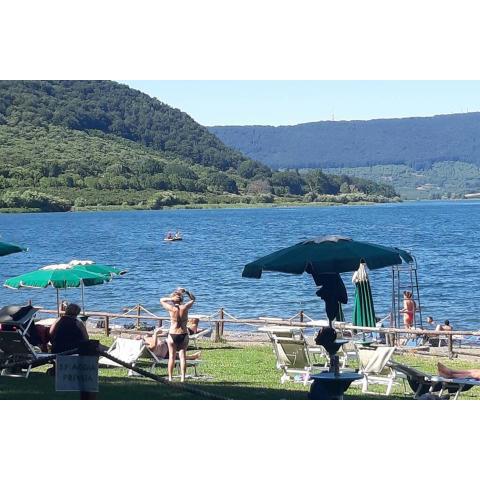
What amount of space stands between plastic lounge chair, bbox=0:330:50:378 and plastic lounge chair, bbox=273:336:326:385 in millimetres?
3039

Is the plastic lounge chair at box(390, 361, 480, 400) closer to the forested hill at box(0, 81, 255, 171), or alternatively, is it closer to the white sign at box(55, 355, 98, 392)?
the white sign at box(55, 355, 98, 392)

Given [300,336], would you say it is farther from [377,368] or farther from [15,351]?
[15,351]

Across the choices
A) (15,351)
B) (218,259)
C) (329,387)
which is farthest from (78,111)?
(329,387)

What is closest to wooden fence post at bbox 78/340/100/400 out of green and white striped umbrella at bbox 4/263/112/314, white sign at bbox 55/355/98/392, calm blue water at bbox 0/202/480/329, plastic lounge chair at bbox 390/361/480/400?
white sign at bbox 55/355/98/392

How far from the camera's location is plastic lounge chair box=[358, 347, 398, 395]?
12241 millimetres

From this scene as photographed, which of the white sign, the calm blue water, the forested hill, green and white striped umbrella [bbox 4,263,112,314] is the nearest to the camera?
the white sign

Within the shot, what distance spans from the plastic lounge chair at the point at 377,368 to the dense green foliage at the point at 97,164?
134999 mm

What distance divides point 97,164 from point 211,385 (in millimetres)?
146939

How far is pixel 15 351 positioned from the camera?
12.6 metres

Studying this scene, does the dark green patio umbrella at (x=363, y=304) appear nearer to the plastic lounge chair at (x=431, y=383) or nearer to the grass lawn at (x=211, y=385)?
the grass lawn at (x=211, y=385)
